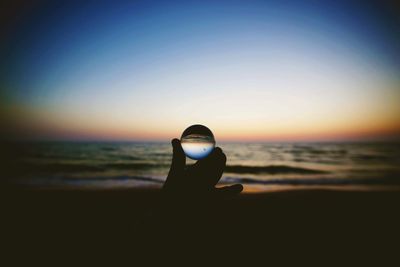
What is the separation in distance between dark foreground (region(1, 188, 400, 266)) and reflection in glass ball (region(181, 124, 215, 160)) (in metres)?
1.12

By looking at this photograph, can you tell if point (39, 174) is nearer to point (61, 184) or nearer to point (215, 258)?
point (61, 184)

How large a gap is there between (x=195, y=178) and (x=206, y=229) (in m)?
4.86

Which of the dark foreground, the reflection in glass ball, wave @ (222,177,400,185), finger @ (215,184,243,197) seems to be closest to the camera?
the dark foreground

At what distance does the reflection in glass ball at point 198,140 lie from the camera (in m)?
3.16

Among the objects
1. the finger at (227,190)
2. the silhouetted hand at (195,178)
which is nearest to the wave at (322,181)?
the finger at (227,190)

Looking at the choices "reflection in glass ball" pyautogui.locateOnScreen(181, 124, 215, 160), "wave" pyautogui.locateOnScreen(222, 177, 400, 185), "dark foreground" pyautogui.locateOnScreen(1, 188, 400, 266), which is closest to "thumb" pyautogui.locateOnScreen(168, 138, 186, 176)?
"dark foreground" pyautogui.locateOnScreen(1, 188, 400, 266)

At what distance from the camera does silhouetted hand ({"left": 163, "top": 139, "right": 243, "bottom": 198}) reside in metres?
2.03

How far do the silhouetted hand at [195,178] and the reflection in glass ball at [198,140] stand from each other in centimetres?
97

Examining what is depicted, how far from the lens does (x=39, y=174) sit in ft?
65.9

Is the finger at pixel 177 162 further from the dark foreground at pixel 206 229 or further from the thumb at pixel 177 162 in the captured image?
the dark foreground at pixel 206 229

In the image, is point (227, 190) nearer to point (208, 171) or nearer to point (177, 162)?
point (208, 171)

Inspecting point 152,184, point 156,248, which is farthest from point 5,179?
point 156,248

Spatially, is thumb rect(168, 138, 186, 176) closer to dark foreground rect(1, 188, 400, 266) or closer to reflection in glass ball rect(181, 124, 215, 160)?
dark foreground rect(1, 188, 400, 266)

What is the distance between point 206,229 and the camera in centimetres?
648
